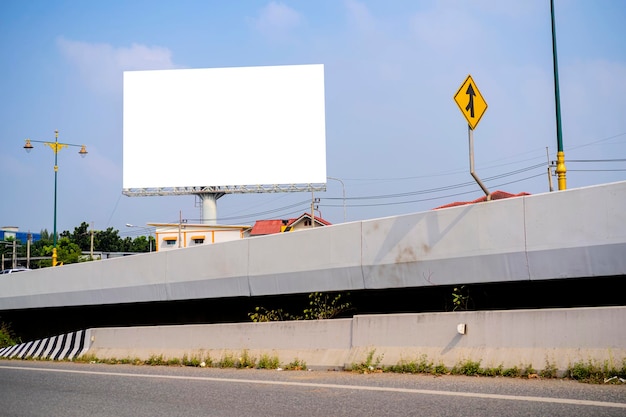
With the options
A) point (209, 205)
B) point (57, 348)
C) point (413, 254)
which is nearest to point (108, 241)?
point (209, 205)

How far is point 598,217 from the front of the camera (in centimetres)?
951

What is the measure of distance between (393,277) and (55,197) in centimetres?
3396

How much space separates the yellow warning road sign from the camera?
11336 mm

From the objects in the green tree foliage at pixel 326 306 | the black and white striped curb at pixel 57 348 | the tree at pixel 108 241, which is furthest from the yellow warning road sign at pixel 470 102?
the tree at pixel 108 241

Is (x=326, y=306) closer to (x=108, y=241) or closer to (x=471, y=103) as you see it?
(x=471, y=103)

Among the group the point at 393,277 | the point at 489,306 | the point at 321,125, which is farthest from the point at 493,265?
the point at 321,125

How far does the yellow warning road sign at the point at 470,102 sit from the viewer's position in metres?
11.3

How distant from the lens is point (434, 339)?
33.6 ft

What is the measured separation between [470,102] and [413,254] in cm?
260

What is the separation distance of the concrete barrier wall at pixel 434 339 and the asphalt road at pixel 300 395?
0.43m

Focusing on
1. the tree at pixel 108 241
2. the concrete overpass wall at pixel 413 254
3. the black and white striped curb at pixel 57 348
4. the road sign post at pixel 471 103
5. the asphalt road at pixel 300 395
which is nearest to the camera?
the asphalt road at pixel 300 395

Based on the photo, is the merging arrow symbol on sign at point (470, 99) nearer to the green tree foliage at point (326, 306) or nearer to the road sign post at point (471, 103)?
the road sign post at point (471, 103)

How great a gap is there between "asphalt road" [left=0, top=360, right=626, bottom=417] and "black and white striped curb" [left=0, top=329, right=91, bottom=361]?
4504 millimetres

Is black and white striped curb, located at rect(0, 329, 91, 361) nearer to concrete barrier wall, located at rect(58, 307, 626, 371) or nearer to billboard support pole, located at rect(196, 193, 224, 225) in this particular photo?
concrete barrier wall, located at rect(58, 307, 626, 371)
